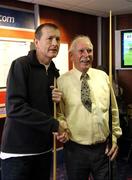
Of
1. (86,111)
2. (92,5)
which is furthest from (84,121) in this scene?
(92,5)

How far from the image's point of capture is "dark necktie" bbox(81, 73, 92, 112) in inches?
79.8

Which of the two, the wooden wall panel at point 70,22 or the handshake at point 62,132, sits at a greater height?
the wooden wall panel at point 70,22

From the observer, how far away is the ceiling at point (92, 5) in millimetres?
3766

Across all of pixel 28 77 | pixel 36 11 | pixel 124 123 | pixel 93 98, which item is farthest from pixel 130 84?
pixel 28 77

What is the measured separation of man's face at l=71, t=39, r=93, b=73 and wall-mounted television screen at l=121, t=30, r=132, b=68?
9.07 ft

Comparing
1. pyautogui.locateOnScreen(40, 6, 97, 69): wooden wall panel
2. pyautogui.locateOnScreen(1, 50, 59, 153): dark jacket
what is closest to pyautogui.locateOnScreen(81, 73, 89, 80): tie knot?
pyautogui.locateOnScreen(1, 50, 59, 153): dark jacket

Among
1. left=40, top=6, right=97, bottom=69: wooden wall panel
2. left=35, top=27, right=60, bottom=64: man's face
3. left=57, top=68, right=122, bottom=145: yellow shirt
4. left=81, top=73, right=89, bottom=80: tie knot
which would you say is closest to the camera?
left=35, top=27, right=60, bottom=64: man's face

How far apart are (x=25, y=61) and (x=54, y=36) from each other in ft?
0.79

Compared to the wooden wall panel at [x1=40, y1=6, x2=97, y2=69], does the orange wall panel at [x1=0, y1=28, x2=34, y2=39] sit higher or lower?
lower

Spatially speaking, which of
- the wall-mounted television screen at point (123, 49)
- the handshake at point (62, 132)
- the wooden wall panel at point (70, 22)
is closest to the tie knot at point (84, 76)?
the handshake at point (62, 132)

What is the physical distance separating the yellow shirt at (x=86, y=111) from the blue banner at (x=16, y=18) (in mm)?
1720

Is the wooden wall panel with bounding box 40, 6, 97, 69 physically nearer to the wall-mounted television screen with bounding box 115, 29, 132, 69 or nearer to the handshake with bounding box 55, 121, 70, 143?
the wall-mounted television screen with bounding box 115, 29, 132, 69

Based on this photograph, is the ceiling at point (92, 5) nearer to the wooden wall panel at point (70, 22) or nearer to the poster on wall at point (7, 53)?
the wooden wall panel at point (70, 22)

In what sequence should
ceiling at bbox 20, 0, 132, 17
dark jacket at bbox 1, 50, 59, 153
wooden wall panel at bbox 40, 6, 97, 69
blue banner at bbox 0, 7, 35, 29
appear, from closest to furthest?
dark jacket at bbox 1, 50, 59, 153 < blue banner at bbox 0, 7, 35, 29 < ceiling at bbox 20, 0, 132, 17 < wooden wall panel at bbox 40, 6, 97, 69
